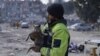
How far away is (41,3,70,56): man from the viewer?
11.0 ft

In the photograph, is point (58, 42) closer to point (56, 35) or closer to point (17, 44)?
point (56, 35)

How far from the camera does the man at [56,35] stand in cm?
335

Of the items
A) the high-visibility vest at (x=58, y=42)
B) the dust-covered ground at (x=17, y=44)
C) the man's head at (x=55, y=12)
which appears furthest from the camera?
the dust-covered ground at (x=17, y=44)

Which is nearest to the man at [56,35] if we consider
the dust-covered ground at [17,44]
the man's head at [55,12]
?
the man's head at [55,12]

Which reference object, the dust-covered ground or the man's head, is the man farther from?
the dust-covered ground

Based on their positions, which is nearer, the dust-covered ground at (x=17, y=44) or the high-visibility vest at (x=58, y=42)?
the high-visibility vest at (x=58, y=42)

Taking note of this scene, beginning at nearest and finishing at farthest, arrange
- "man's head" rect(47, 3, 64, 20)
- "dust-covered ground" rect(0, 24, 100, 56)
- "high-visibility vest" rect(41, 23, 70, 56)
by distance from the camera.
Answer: "high-visibility vest" rect(41, 23, 70, 56) → "man's head" rect(47, 3, 64, 20) → "dust-covered ground" rect(0, 24, 100, 56)

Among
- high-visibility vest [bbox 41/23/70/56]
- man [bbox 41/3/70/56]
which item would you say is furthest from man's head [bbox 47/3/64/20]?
high-visibility vest [bbox 41/23/70/56]

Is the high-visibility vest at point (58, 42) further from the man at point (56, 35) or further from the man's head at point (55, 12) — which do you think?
the man's head at point (55, 12)

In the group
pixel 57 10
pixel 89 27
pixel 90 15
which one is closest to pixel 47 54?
pixel 57 10

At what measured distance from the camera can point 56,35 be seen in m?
3.38

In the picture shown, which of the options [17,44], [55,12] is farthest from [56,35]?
[17,44]

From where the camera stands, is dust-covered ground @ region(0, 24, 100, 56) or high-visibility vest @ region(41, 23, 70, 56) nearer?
high-visibility vest @ region(41, 23, 70, 56)

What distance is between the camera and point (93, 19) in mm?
46906
